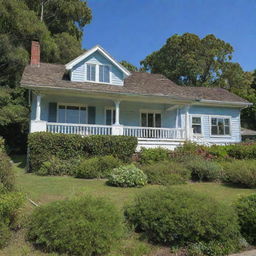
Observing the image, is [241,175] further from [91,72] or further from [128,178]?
[91,72]

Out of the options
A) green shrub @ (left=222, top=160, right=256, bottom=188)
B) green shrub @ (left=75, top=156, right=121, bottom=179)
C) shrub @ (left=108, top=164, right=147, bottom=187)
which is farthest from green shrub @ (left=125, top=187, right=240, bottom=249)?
green shrub @ (left=75, top=156, right=121, bottom=179)

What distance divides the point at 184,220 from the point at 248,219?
A: 1.45m

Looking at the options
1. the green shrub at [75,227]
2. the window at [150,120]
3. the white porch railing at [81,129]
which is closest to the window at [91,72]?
the white porch railing at [81,129]

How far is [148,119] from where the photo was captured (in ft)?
61.3

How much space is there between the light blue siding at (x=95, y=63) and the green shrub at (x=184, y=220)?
41.0 feet

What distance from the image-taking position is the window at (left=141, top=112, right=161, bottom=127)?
731 inches

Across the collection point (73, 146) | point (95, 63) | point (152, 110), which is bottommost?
point (73, 146)

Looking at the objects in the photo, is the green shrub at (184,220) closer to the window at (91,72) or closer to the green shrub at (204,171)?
the green shrub at (204,171)

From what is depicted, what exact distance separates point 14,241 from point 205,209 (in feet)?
11.8

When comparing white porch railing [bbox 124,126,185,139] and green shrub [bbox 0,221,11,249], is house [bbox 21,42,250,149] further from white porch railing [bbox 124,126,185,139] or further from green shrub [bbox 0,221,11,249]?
green shrub [bbox 0,221,11,249]

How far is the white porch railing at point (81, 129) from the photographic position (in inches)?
559

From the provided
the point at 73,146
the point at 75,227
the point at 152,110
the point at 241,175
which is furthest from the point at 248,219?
the point at 152,110

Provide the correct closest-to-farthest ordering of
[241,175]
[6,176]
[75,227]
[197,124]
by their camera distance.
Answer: [75,227] → [6,176] → [241,175] → [197,124]

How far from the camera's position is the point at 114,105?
17594 millimetres
